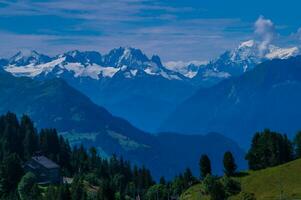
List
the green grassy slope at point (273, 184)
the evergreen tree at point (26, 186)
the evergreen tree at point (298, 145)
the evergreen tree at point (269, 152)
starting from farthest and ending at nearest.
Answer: the evergreen tree at point (298, 145) → the evergreen tree at point (269, 152) → the evergreen tree at point (26, 186) → the green grassy slope at point (273, 184)

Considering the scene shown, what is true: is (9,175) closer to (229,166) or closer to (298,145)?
(229,166)

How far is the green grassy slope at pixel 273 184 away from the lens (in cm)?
13200

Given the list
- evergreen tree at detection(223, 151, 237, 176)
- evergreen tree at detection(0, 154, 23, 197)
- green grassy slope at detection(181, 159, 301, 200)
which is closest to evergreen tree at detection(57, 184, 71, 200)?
green grassy slope at detection(181, 159, 301, 200)

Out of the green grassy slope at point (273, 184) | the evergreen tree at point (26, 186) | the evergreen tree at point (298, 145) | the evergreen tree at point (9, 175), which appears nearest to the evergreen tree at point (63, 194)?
the evergreen tree at point (26, 186)

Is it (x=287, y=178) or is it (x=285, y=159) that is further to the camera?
(x=285, y=159)

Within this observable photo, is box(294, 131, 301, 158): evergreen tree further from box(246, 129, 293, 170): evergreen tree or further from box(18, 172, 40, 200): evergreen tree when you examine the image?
box(18, 172, 40, 200): evergreen tree

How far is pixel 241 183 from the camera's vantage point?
5891 inches

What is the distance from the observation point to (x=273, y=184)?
141500 millimetres

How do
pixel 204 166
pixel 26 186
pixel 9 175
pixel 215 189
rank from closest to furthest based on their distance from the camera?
1. pixel 215 189
2. pixel 26 186
3. pixel 204 166
4. pixel 9 175

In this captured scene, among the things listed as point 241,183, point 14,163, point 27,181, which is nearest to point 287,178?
point 241,183

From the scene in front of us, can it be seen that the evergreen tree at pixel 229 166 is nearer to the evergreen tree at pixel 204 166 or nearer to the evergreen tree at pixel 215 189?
the evergreen tree at pixel 204 166

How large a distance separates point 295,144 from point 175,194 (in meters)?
40.6

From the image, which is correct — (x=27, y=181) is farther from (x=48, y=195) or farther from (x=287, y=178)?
(x=287, y=178)

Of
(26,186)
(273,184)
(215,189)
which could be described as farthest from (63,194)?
(273,184)
